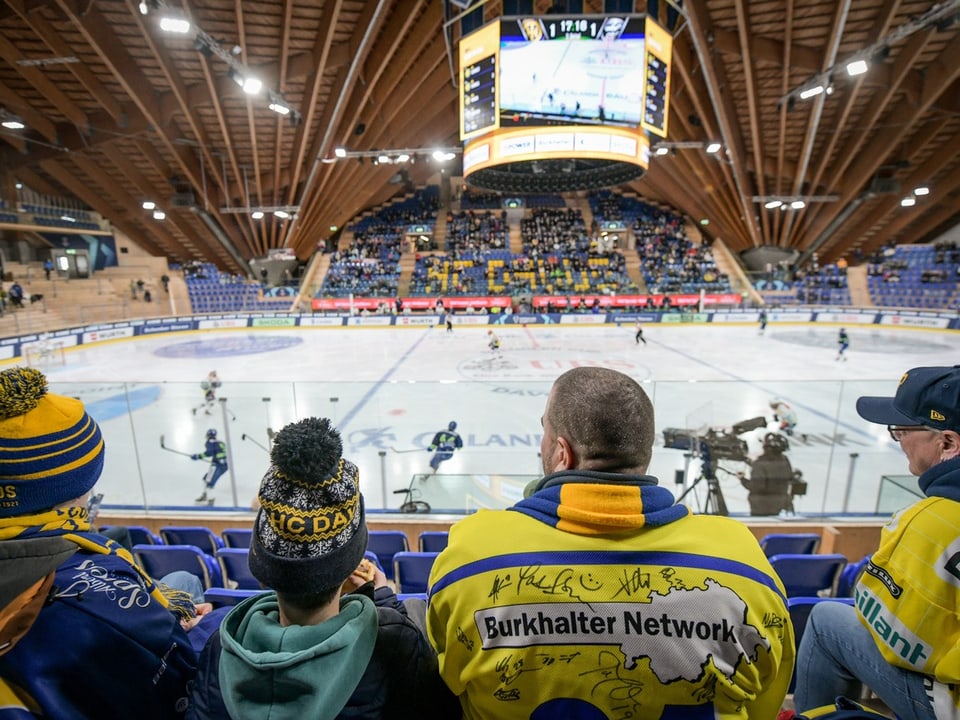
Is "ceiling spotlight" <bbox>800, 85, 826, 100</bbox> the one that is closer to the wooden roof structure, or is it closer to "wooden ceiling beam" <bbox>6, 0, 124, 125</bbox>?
the wooden roof structure

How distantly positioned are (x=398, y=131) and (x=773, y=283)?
27.6 m

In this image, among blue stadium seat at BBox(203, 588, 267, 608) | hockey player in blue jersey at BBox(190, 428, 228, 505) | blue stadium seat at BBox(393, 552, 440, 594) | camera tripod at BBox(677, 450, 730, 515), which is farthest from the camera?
hockey player in blue jersey at BBox(190, 428, 228, 505)

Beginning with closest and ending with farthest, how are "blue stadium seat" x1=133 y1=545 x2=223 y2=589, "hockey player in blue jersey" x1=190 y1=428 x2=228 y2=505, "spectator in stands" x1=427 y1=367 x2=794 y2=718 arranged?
"spectator in stands" x1=427 y1=367 x2=794 y2=718 → "blue stadium seat" x1=133 y1=545 x2=223 y2=589 → "hockey player in blue jersey" x1=190 y1=428 x2=228 y2=505

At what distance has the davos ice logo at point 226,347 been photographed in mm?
19516

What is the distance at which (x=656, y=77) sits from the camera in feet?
41.2

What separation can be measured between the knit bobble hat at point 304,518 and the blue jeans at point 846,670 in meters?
2.01

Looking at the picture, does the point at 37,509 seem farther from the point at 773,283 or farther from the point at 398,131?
the point at 773,283

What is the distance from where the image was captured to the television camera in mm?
5375

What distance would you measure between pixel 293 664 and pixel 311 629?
0.07m

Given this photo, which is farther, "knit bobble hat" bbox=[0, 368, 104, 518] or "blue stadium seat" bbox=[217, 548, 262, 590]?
"blue stadium seat" bbox=[217, 548, 262, 590]

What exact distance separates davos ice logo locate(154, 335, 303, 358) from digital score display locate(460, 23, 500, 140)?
12812mm

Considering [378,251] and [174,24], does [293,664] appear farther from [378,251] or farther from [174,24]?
[378,251]

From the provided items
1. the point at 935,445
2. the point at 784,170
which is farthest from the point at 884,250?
the point at 935,445

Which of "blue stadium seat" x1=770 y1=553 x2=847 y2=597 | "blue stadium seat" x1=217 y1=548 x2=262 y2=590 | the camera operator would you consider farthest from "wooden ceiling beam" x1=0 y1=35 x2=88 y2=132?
"blue stadium seat" x1=770 y1=553 x2=847 y2=597
